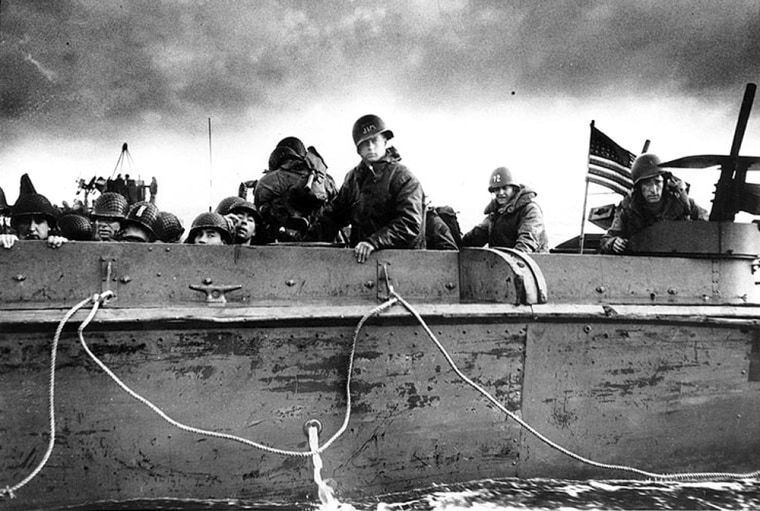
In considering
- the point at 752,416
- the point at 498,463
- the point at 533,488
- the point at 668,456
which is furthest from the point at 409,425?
the point at 752,416

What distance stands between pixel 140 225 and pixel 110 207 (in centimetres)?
64

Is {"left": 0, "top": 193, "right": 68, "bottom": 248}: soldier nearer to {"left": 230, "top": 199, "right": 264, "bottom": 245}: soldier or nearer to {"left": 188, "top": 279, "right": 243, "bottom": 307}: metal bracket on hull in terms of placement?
{"left": 230, "top": 199, "right": 264, "bottom": 245}: soldier

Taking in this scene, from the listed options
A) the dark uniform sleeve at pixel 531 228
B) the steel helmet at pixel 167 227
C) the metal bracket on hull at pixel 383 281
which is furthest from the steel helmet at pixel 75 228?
the dark uniform sleeve at pixel 531 228

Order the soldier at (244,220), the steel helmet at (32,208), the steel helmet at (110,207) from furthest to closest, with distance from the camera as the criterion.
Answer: the soldier at (244,220), the steel helmet at (110,207), the steel helmet at (32,208)

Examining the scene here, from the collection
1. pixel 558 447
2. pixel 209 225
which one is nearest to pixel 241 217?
pixel 209 225

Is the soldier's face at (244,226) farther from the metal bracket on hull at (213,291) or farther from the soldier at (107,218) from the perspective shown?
the metal bracket on hull at (213,291)

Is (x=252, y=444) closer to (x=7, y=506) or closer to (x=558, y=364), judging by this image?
(x=7, y=506)

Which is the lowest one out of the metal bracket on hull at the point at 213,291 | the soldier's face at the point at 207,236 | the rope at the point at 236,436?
the rope at the point at 236,436

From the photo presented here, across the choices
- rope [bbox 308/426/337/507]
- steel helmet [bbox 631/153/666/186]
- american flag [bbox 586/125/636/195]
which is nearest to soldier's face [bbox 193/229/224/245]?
rope [bbox 308/426/337/507]

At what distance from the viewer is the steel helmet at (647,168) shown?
4.62 m

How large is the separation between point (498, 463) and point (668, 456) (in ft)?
4.28

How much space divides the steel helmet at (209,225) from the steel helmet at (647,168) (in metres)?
3.51

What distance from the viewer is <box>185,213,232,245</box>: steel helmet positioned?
3922 millimetres

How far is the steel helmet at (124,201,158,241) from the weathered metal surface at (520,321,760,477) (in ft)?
9.74
